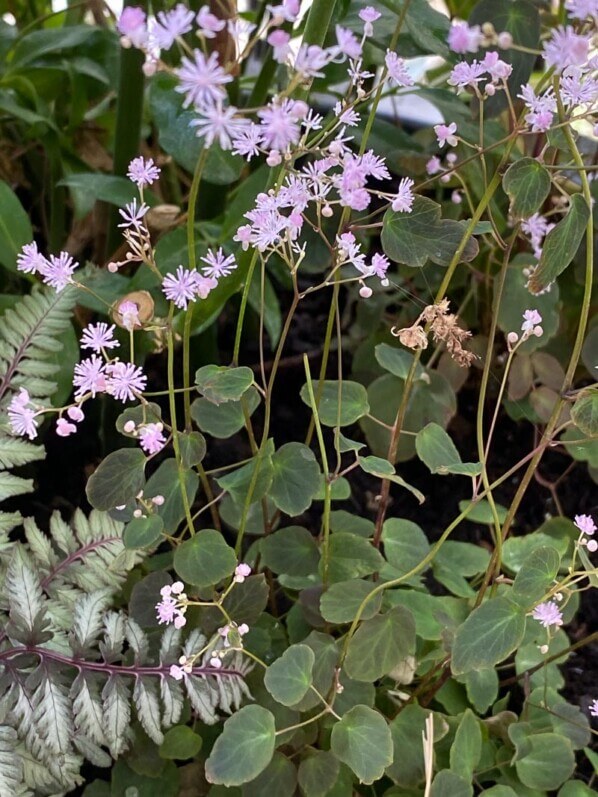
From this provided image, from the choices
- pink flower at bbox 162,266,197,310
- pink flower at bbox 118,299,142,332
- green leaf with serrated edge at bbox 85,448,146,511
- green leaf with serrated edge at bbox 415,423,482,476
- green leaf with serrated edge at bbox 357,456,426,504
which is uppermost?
pink flower at bbox 162,266,197,310

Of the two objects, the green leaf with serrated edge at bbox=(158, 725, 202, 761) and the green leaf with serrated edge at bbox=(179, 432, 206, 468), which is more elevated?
the green leaf with serrated edge at bbox=(179, 432, 206, 468)

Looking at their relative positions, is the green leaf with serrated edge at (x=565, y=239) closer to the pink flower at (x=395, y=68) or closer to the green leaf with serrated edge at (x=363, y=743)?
the pink flower at (x=395, y=68)

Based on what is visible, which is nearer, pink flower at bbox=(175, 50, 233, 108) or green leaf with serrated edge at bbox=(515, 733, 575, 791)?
pink flower at bbox=(175, 50, 233, 108)

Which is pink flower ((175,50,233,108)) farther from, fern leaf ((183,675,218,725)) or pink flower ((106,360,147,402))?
fern leaf ((183,675,218,725))

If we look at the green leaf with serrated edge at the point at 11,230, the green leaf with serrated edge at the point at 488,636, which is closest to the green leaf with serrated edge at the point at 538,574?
the green leaf with serrated edge at the point at 488,636

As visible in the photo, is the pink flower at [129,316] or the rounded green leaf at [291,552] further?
the rounded green leaf at [291,552]

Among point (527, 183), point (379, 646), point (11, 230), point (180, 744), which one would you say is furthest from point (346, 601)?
point (11, 230)

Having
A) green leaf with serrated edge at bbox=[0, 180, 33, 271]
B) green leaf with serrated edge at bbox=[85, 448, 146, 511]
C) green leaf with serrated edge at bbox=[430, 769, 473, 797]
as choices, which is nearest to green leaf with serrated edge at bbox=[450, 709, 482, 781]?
green leaf with serrated edge at bbox=[430, 769, 473, 797]

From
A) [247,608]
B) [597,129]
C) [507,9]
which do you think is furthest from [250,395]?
[507,9]
